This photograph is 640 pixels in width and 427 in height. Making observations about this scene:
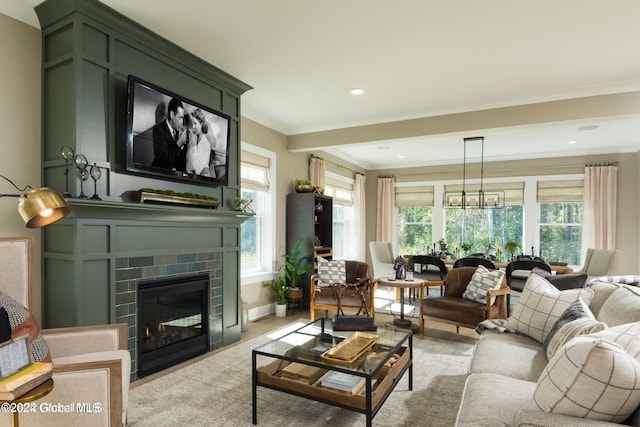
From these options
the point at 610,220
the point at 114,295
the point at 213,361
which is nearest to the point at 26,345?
the point at 114,295

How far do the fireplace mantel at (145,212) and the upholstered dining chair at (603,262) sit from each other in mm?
4955

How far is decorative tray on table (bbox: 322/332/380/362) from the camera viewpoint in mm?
2215

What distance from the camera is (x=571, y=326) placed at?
2.04 metres

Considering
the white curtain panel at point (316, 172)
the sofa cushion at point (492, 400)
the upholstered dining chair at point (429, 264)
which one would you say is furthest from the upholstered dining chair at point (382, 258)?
the sofa cushion at point (492, 400)

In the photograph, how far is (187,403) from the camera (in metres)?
2.49

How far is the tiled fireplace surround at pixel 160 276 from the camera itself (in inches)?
107

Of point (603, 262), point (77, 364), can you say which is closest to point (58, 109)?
point (77, 364)

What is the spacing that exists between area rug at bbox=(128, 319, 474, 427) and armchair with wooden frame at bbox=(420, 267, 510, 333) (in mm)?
507

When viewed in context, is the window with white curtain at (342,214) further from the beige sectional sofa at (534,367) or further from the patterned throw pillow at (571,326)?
the patterned throw pillow at (571,326)

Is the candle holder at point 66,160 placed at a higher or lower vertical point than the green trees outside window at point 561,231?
higher

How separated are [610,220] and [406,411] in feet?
19.3

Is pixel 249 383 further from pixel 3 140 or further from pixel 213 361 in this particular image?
pixel 3 140

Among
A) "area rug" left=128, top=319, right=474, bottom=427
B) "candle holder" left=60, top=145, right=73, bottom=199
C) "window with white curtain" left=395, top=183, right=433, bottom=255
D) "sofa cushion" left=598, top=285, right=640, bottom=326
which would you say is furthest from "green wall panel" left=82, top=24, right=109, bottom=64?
"window with white curtain" left=395, top=183, right=433, bottom=255

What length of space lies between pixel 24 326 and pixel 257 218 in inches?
133
